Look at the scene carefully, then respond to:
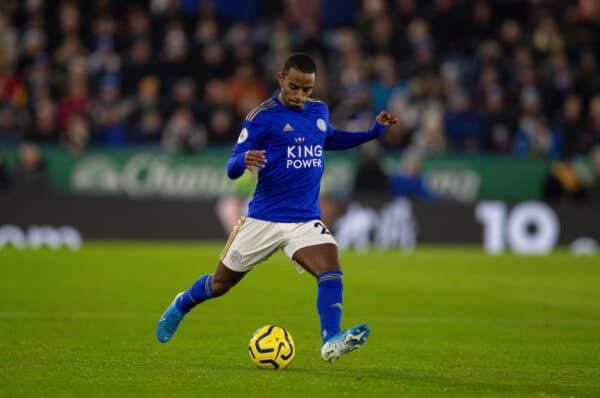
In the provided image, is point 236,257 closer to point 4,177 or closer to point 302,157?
point 302,157

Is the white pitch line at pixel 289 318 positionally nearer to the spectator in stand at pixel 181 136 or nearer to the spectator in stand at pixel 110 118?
the spectator in stand at pixel 181 136

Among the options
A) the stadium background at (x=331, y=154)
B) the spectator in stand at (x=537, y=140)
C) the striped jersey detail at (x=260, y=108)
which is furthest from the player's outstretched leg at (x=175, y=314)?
the spectator in stand at (x=537, y=140)

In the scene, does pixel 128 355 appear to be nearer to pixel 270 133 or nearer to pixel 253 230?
pixel 253 230

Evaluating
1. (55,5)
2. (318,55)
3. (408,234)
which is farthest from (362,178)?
(55,5)

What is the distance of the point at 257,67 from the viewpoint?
76.7 feet

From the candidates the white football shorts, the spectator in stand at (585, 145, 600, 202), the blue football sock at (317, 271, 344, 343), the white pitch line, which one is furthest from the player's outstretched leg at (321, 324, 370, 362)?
the spectator in stand at (585, 145, 600, 202)

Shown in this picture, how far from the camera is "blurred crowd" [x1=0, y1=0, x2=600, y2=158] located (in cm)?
2186

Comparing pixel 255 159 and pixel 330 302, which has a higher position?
pixel 255 159

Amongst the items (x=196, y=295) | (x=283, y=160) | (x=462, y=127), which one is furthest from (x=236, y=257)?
(x=462, y=127)

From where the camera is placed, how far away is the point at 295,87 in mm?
7734

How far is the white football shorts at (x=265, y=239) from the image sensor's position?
25.5 ft

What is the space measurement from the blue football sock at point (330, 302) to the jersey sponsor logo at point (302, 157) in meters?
0.77

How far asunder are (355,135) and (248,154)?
1.32 m

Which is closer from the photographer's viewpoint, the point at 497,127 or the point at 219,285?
the point at 219,285
